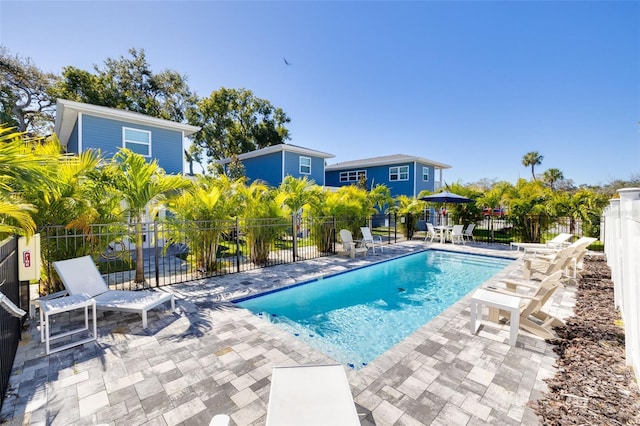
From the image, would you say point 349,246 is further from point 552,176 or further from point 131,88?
point 552,176

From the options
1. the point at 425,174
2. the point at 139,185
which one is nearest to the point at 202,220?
the point at 139,185

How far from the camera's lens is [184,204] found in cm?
748

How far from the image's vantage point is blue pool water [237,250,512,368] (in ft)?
16.2

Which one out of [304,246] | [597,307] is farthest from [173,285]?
[597,307]

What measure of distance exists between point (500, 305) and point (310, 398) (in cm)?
327

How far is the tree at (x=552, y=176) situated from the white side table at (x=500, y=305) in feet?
141

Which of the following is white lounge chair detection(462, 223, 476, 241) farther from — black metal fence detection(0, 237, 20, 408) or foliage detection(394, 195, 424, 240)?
black metal fence detection(0, 237, 20, 408)

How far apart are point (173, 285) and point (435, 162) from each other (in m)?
22.8

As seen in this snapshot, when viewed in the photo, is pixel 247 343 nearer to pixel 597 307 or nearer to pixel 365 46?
pixel 597 307

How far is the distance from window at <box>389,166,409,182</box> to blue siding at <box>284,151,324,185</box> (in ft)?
21.0

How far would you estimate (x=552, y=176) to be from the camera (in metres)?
37.1

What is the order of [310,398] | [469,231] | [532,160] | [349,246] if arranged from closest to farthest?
[310,398], [349,246], [469,231], [532,160]

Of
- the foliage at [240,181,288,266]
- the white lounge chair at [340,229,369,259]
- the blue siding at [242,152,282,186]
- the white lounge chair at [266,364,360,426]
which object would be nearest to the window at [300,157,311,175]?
the blue siding at [242,152,282,186]

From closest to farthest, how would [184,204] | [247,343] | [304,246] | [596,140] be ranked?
[247,343] → [184,204] → [304,246] → [596,140]
